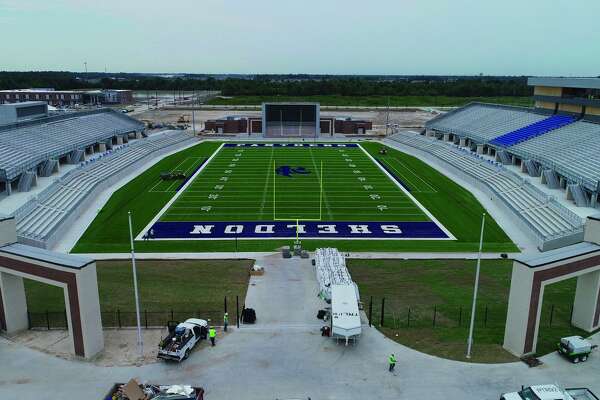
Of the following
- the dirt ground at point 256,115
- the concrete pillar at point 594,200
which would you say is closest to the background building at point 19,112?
the dirt ground at point 256,115

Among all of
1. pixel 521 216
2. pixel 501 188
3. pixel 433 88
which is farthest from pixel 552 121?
pixel 433 88

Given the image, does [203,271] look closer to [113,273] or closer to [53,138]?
[113,273]

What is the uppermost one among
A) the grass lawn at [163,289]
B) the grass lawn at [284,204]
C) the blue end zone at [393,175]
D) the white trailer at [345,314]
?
the white trailer at [345,314]

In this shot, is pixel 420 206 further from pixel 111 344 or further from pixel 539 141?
pixel 111 344

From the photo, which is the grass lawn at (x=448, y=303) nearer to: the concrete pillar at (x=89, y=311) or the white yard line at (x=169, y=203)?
the concrete pillar at (x=89, y=311)

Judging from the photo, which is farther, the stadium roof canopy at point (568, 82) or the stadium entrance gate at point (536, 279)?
the stadium roof canopy at point (568, 82)

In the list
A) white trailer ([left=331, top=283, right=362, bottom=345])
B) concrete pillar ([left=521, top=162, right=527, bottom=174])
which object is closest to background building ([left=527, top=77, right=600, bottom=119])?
concrete pillar ([left=521, top=162, right=527, bottom=174])
